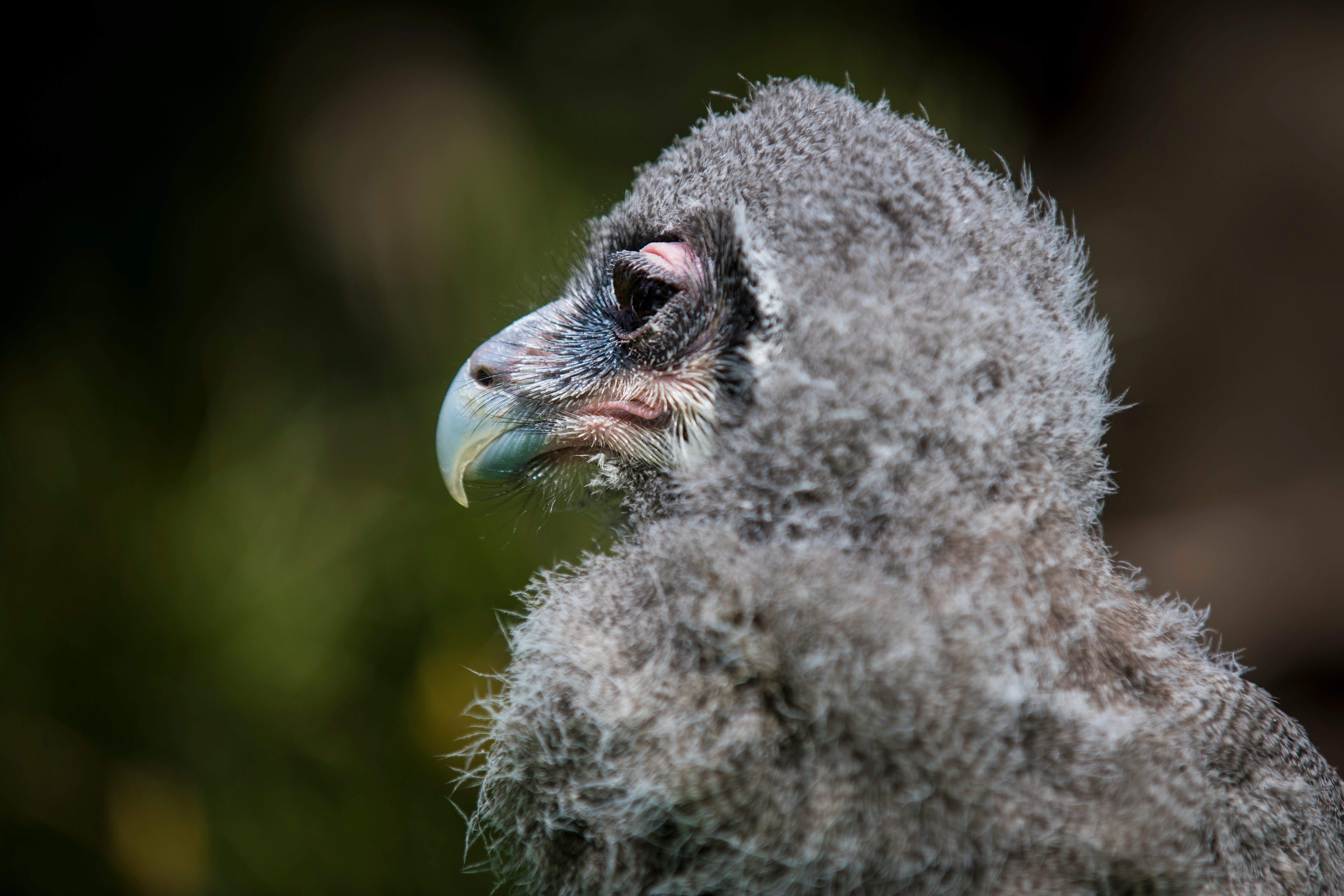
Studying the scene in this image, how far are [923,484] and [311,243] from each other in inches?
136

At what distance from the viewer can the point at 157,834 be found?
2.73 metres

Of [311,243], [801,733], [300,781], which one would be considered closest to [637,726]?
[801,733]

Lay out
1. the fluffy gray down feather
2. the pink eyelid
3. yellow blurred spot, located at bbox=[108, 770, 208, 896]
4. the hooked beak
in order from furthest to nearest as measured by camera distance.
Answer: yellow blurred spot, located at bbox=[108, 770, 208, 896] → the hooked beak → the pink eyelid → the fluffy gray down feather

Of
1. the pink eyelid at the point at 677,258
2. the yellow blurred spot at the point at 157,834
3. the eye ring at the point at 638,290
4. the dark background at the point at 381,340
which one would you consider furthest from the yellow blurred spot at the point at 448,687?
the pink eyelid at the point at 677,258

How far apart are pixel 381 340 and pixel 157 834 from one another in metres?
1.77

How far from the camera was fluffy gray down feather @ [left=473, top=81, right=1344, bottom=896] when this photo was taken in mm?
844

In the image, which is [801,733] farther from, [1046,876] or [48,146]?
[48,146]

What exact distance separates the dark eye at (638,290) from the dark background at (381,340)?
94 cm

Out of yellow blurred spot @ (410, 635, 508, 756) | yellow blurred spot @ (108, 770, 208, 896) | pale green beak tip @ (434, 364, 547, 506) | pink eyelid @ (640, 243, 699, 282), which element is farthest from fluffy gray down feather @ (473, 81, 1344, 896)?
yellow blurred spot @ (108, 770, 208, 896)

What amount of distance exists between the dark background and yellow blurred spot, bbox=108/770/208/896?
1cm

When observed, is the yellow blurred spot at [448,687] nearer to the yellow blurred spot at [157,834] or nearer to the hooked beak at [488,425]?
the yellow blurred spot at [157,834]

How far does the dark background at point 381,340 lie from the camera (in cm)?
276

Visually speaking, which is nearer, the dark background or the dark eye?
the dark eye

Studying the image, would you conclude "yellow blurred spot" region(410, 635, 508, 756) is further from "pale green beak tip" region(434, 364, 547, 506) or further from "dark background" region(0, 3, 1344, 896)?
"pale green beak tip" region(434, 364, 547, 506)
